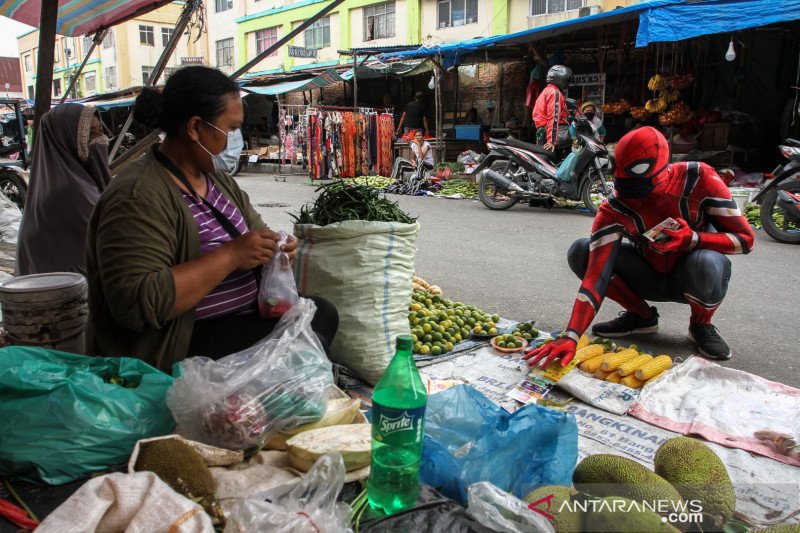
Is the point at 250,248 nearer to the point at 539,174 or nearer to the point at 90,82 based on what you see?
the point at 539,174

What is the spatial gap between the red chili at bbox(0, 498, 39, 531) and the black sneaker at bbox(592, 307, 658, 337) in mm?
3218

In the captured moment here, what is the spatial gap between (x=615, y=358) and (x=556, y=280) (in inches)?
87.4

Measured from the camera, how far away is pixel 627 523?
1381 mm

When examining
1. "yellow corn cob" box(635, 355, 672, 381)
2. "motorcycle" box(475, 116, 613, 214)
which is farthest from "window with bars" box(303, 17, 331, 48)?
"yellow corn cob" box(635, 355, 672, 381)

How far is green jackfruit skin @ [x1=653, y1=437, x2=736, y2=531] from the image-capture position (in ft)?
5.54

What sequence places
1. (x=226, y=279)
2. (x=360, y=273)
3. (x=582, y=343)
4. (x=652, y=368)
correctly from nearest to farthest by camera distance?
1. (x=226, y=279)
2. (x=360, y=273)
3. (x=652, y=368)
4. (x=582, y=343)

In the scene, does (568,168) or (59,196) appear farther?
(568,168)

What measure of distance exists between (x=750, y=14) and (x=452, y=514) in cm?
881

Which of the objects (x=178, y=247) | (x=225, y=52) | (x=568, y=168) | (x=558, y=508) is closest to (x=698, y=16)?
(x=568, y=168)

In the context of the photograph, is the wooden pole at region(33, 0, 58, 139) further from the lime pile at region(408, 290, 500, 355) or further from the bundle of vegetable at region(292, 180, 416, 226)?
the lime pile at region(408, 290, 500, 355)

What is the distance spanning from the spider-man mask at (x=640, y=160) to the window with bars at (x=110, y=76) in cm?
3566

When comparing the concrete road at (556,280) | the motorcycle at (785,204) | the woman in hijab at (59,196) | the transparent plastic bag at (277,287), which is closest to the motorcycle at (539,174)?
the concrete road at (556,280)

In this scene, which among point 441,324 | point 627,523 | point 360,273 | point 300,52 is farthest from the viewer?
point 300,52

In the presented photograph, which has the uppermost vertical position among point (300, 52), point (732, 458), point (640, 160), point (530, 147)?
point (300, 52)
